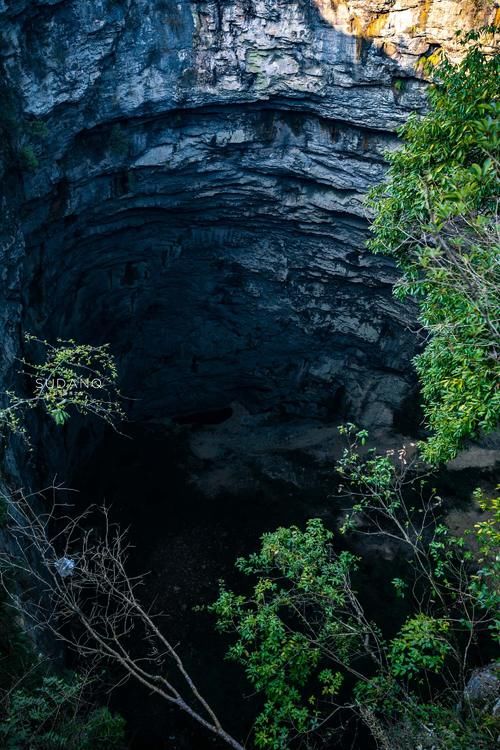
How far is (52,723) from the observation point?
6.35 meters

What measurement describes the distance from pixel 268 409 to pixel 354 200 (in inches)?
342

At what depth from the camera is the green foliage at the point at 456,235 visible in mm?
6742

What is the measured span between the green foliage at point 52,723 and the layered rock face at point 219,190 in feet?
25.0

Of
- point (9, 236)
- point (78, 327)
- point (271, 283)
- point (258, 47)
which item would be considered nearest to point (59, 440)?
point (78, 327)

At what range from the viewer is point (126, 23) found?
507 inches

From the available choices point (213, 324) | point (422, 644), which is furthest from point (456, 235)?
point (213, 324)

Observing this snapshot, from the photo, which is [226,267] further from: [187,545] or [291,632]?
[291,632]

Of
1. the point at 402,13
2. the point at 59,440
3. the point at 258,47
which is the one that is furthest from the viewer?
the point at 59,440

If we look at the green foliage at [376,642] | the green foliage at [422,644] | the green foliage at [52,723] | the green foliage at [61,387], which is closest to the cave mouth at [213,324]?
A: the green foliage at [61,387]

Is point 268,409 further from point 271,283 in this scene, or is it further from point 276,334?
point 271,283

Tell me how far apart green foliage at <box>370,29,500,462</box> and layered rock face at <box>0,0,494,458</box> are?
626 centimetres

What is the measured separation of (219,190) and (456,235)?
1025 centimetres

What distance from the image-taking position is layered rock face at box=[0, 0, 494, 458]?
1280cm

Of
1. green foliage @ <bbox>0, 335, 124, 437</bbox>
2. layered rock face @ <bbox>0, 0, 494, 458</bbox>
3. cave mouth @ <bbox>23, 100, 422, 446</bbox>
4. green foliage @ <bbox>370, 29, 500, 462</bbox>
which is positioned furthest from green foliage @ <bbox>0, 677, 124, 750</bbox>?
cave mouth @ <bbox>23, 100, 422, 446</bbox>
